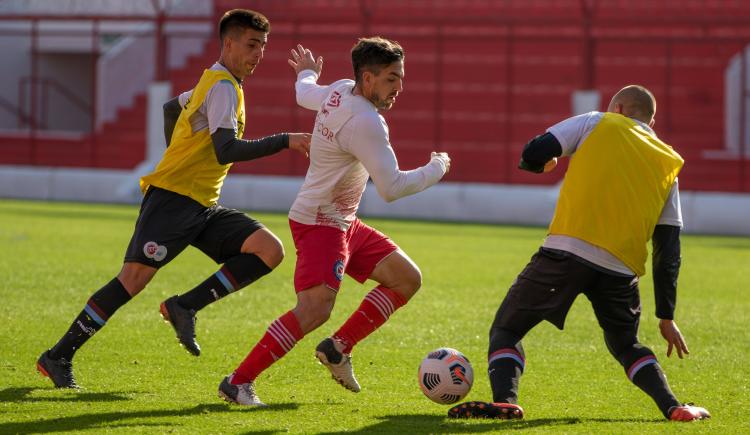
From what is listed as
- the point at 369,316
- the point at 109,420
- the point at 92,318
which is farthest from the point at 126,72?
the point at 109,420

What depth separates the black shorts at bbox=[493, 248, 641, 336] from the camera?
5.79 meters

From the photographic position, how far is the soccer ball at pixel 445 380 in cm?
604

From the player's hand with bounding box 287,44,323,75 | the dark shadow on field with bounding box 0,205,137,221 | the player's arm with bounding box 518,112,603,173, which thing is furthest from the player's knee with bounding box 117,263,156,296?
the dark shadow on field with bounding box 0,205,137,221

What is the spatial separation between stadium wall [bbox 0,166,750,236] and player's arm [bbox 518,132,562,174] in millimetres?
14995

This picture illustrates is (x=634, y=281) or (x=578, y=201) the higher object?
(x=578, y=201)

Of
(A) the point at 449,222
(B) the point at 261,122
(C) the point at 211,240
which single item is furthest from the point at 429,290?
(B) the point at 261,122

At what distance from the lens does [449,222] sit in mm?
21250

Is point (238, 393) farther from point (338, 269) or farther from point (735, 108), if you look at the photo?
point (735, 108)

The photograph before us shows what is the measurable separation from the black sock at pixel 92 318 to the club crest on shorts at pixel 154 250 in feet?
0.72

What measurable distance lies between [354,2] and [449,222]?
9081 mm

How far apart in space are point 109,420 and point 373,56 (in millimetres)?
2061

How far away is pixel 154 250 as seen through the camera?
6.59 metres

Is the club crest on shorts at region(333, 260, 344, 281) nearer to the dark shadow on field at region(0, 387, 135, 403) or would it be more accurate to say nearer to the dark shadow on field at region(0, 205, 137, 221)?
the dark shadow on field at region(0, 387, 135, 403)

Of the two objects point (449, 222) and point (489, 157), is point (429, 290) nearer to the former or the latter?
Result: point (449, 222)
